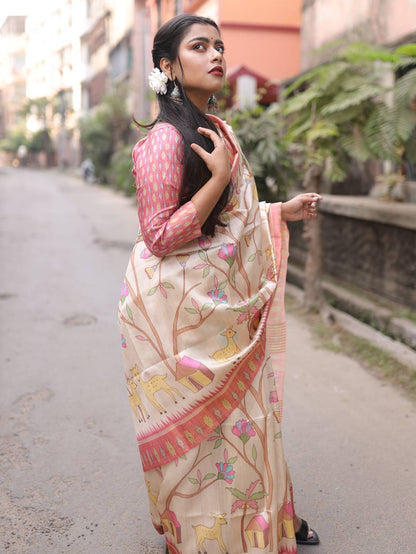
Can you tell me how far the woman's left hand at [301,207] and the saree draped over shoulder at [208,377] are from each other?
245mm

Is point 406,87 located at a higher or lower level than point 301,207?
higher

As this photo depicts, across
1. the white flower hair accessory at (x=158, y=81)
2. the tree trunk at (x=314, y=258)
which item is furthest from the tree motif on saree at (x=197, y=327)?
the tree trunk at (x=314, y=258)

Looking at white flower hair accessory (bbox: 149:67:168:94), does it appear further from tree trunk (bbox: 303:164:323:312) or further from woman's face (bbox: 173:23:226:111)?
tree trunk (bbox: 303:164:323:312)

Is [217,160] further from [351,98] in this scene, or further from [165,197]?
[351,98]

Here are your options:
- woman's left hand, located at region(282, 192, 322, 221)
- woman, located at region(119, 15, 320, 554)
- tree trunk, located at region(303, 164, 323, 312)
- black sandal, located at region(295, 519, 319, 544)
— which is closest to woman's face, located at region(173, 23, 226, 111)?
woman, located at region(119, 15, 320, 554)

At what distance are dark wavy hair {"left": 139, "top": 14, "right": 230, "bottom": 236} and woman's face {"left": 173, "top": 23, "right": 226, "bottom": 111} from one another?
20 millimetres

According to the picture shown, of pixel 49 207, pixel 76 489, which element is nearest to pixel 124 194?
pixel 49 207

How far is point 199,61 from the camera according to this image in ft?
6.25

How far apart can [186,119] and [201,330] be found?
2.16ft

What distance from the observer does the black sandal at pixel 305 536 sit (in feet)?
7.83

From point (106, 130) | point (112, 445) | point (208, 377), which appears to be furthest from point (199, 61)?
point (106, 130)

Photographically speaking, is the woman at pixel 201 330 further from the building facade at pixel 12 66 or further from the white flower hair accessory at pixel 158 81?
the building facade at pixel 12 66

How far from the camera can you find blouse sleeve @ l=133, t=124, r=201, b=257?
1.82 metres

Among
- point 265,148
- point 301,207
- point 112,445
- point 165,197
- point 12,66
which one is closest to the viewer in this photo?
point 165,197
